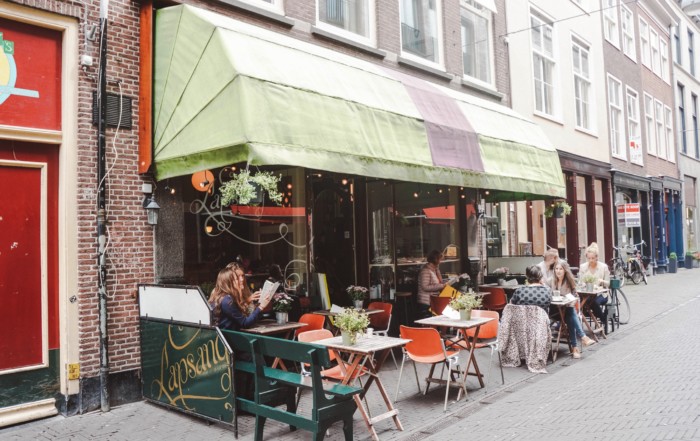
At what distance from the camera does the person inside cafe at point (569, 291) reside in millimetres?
9148

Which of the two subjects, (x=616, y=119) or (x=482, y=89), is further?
(x=616, y=119)

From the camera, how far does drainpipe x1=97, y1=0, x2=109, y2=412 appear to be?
21.4 ft

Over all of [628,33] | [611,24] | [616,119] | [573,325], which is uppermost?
[628,33]

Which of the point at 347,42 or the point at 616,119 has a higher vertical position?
the point at 616,119

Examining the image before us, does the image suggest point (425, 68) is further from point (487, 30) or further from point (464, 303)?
point (464, 303)

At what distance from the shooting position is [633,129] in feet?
78.1

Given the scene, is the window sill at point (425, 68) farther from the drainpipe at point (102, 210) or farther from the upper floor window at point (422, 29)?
the drainpipe at point (102, 210)

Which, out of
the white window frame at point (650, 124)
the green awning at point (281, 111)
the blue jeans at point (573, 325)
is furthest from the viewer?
the white window frame at point (650, 124)

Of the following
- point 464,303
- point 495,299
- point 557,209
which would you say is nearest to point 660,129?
point 557,209

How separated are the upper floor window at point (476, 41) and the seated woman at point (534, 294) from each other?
6.49m

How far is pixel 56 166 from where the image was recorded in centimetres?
659

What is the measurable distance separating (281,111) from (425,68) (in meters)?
6.02

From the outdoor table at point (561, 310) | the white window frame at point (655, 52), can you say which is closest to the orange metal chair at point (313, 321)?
the outdoor table at point (561, 310)

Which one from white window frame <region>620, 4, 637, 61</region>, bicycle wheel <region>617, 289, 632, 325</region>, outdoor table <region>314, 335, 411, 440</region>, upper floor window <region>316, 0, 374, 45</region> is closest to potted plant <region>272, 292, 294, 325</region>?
outdoor table <region>314, 335, 411, 440</region>
